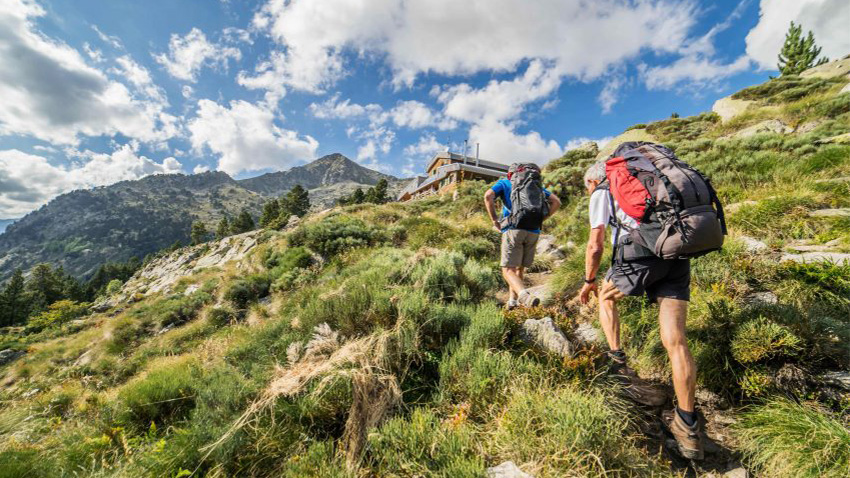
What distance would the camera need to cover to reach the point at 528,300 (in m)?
4.11

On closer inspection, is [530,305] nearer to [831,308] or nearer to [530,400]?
[530,400]

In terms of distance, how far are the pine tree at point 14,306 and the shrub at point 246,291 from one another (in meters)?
68.5

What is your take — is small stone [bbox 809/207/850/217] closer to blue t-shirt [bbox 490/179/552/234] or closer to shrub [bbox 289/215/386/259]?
blue t-shirt [bbox 490/179/552/234]

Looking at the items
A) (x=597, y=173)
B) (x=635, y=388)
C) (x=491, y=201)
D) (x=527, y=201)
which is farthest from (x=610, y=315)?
(x=491, y=201)

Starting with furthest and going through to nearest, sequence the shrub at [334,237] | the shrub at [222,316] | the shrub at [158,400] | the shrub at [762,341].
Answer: the shrub at [334,237], the shrub at [222,316], the shrub at [158,400], the shrub at [762,341]

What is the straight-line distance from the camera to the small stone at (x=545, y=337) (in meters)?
3.07

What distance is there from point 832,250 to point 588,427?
4.53 meters

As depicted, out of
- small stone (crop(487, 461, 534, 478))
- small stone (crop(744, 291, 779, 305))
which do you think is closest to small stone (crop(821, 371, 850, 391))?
small stone (crop(744, 291, 779, 305))

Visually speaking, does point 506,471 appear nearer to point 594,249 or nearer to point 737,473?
point 737,473

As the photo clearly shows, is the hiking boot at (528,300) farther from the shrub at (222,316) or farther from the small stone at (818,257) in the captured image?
the shrub at (222,316)

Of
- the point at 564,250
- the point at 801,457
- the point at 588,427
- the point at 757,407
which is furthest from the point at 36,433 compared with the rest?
the point at 564,250

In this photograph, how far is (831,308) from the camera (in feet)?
10.1

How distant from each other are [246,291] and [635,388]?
10953 millimetres


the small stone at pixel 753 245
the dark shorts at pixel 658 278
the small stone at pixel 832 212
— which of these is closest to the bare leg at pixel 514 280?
the dark shorts at pixel 658 278
